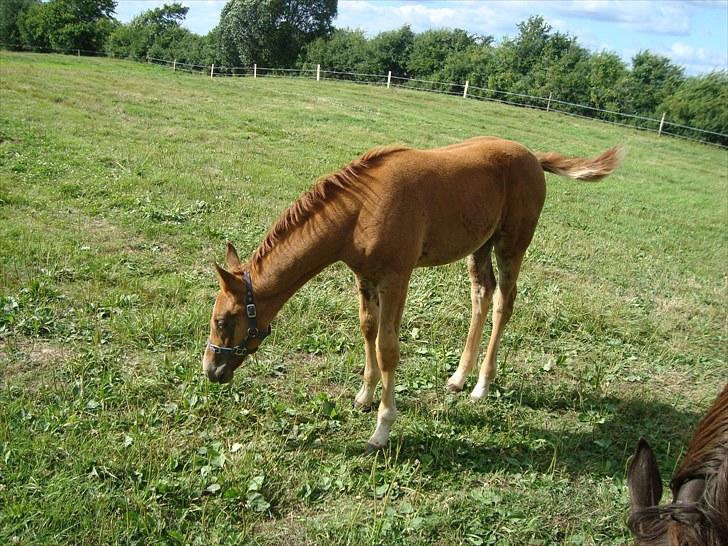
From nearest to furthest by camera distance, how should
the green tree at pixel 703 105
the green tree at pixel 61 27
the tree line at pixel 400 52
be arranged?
the green tree at pixel 703 105, the tree line at pixel 400 52, the green tree at pixel 61 27

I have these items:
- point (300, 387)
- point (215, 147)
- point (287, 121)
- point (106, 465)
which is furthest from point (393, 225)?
point (287, 121)

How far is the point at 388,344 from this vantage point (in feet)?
12.2

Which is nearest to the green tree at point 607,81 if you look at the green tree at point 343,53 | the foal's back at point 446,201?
the green tree at point 343,53

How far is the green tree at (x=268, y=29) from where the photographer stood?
163ft

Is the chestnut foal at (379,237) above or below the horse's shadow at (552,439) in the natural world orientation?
above

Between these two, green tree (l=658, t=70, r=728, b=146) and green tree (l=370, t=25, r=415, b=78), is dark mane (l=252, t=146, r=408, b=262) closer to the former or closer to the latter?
green tree (l=658, t=70, r=728, b=146)

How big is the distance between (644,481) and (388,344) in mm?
2070

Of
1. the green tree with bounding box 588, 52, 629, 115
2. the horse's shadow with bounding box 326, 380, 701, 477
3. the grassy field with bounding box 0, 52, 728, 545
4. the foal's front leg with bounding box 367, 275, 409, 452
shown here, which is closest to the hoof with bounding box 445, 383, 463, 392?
the grassy field with bounding box 0, 52, 728, 545

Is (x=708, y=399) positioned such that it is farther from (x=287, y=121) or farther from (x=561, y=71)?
(x=561, y=71)

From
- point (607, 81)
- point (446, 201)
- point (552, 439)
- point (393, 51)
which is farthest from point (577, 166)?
point (393, 51)

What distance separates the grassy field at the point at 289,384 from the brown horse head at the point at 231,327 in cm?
52

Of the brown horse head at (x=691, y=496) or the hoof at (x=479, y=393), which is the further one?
the hoof at (x=479, y=393)

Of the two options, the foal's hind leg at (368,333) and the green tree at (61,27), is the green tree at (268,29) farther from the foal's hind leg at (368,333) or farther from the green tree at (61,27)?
the foal's hind leg at (368,333)

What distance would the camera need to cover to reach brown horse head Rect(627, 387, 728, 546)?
61.6 inches
